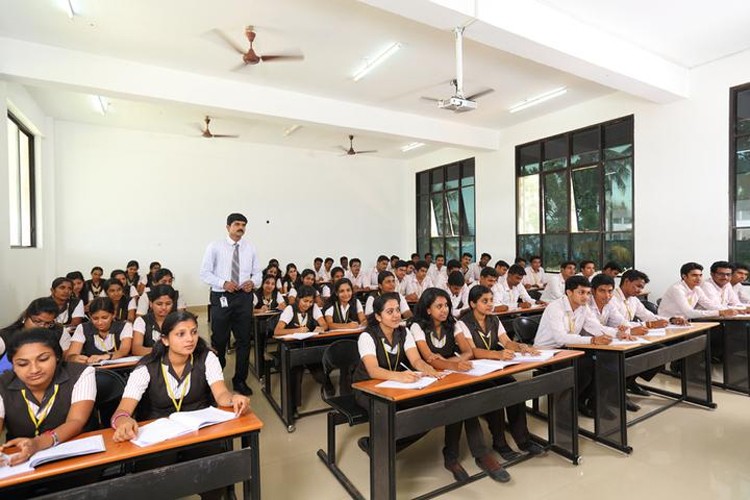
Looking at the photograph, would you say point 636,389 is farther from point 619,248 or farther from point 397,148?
point 397,148

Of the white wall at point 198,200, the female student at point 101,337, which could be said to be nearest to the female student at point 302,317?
the female student at point 101,337

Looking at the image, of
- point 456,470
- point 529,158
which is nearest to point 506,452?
point 456,470

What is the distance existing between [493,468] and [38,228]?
7931 millimetres

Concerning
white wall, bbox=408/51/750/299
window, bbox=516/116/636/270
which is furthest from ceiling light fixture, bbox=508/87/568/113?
window, bbox=516/116/636/270

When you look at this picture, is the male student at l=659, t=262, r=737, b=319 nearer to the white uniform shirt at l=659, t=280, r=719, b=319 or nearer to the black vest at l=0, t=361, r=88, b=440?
the white uniform shirt at l=659, t=280, r=719, b=319

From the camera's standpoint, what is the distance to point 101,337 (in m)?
3.00

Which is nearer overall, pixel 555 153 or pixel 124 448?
pixel 124 448

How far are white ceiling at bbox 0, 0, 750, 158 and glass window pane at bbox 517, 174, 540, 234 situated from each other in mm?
1618

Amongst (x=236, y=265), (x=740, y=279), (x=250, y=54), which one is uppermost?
(x=250, y=54)

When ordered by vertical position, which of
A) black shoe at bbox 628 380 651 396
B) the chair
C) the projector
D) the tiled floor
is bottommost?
the tiled floor

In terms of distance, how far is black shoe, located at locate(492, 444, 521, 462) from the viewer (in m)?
2.57

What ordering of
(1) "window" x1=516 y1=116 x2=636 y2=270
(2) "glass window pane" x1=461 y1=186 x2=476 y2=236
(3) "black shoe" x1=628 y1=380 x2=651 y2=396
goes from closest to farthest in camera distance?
(3) "black shoe" x1=628 y1=380 x2=651 y2=396 < (1) "window" x1=516 y1=116 x2=636 y2=270 < (2) "glass window pane" x1=461 y1=186 x2=476 y2=236

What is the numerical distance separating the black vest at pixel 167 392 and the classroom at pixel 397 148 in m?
0.74

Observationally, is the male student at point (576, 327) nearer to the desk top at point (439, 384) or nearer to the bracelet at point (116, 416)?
the desk top at point (439, 384)
